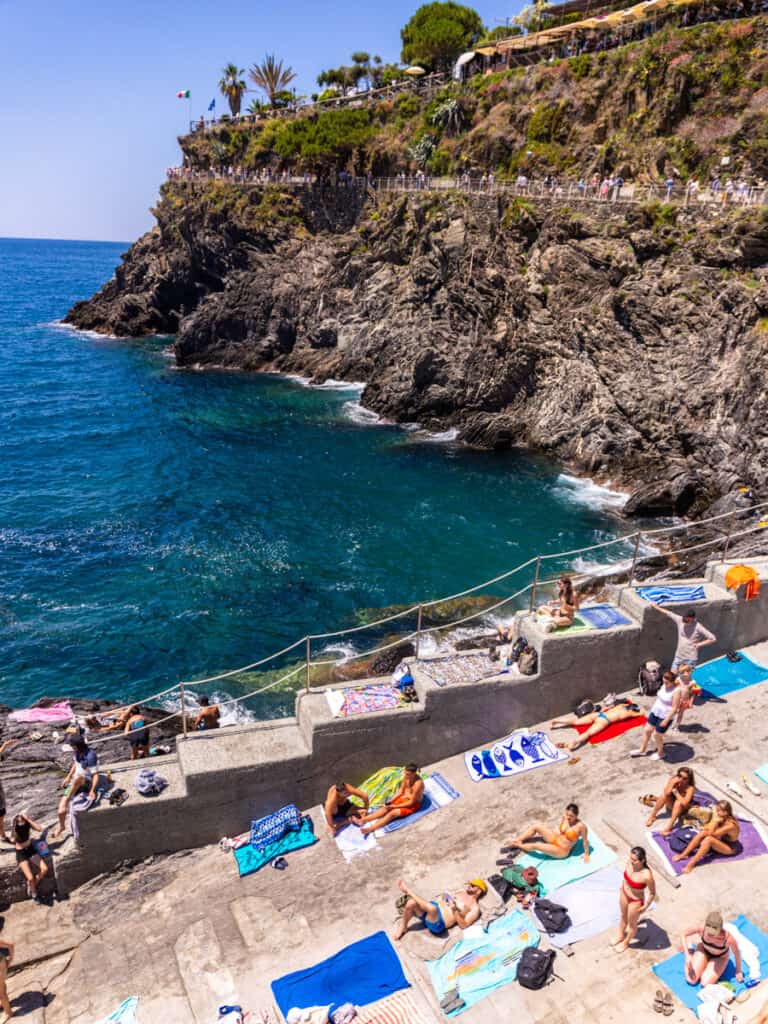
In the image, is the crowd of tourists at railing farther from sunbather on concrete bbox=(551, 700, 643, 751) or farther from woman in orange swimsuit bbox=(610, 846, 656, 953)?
woman in orange swimsuit bbox=(610, 846, 656, 953)

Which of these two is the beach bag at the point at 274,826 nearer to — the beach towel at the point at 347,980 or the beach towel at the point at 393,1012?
the beach towel at the point at 347,980

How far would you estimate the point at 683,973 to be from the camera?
751 cm

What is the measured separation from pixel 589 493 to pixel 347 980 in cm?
2742

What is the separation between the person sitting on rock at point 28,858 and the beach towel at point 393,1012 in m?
4.78

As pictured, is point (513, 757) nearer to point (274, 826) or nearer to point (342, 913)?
point (342, 913)

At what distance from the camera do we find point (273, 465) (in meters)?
37.4

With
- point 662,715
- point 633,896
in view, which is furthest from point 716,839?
point 662,715

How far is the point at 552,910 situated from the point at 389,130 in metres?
62.7

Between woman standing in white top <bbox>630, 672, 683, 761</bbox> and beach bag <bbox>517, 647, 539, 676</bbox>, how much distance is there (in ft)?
6.07

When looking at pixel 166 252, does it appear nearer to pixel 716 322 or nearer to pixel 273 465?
pixel 273 465

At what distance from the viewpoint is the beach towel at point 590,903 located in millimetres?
8094

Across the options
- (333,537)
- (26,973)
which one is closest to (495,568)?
(333,537)

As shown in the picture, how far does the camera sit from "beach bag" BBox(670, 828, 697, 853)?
8.98 metres

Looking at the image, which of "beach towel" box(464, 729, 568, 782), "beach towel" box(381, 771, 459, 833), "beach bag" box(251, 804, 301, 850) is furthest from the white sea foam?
"beach bag" box(251, 804, 301, 850)
